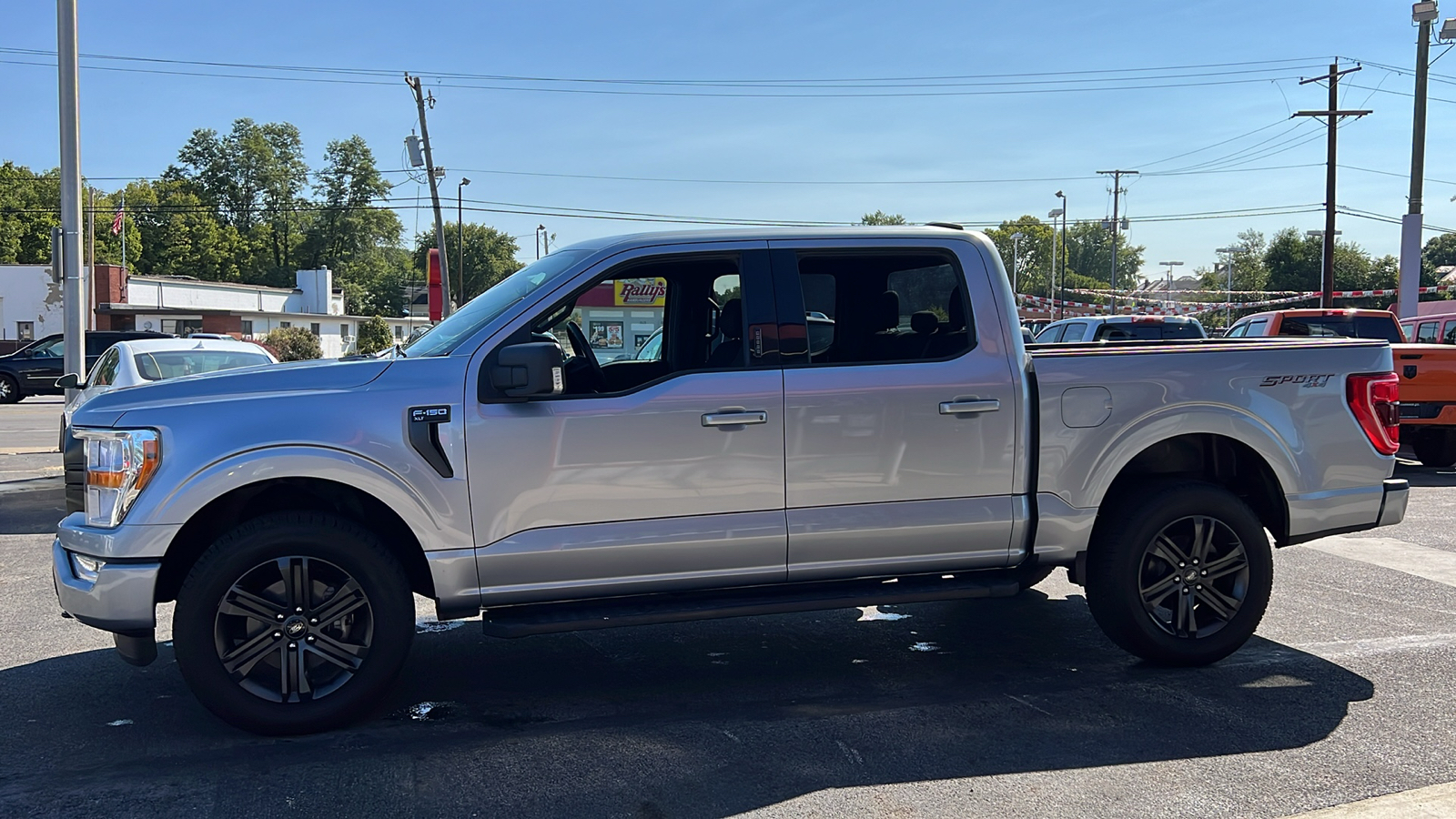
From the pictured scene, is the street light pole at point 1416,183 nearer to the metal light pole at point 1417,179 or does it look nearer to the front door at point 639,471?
the metal light pole at point 1417,179

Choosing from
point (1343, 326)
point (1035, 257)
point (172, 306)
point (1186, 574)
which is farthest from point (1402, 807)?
point (1035, 257)

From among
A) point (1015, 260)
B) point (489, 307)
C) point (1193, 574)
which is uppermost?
point (1015, 260)

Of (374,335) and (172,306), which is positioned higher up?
(172,306)

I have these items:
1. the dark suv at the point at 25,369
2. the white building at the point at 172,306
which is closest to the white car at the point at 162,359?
the dark suv at the point at 25,369

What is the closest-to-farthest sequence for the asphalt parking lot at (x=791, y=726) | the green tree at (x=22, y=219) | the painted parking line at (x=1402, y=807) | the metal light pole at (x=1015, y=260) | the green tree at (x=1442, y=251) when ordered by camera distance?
the painted parking line at (x=1402, y=807)
the asphalt parking lot at (x=791, y=726)
the green tree at (x=22, y=219)
the metal light pole at (x=1015, y=260)
the green tree at (x=1442, y=251)

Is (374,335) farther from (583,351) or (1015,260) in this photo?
(583,351)

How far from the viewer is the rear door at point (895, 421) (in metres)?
4.76

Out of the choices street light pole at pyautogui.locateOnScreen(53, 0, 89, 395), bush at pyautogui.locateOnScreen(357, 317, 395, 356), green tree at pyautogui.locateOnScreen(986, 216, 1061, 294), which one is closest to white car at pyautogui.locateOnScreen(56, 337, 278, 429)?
street light pole at pyautogui.locateOnScreen(53, 0, 89, 395)

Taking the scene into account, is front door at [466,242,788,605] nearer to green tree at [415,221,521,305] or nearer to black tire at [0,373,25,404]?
black tire at [0,373,25,404]

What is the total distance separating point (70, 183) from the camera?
42.0ft

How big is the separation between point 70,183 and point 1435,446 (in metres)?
16.5

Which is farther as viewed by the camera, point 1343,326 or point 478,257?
point 478,257

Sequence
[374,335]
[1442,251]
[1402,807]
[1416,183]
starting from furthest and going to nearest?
[1442,251] < [374,335] < [1416,183] < [1402,807]

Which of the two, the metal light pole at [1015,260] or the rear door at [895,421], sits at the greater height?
the metal light pole at [1015,260]
